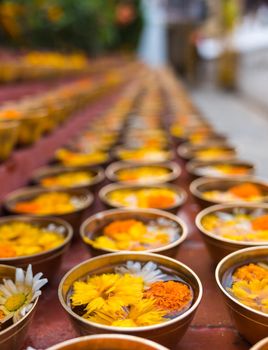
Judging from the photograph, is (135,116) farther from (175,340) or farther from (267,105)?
(267,105)

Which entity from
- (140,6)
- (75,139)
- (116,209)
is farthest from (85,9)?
(140,6)

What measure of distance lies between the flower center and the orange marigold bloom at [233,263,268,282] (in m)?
A: 0.47

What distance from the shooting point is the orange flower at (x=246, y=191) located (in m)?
1.52

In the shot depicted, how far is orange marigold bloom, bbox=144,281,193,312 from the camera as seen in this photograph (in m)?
0.81

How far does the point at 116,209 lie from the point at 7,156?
2.03ft

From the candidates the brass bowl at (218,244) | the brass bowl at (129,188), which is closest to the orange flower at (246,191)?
the brass bowl at (129,188)

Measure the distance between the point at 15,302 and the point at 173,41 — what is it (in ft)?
60.6

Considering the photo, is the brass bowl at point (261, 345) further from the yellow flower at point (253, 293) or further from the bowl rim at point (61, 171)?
the bowl rim at point (61, 171)

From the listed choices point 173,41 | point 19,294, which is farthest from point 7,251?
point 173,41

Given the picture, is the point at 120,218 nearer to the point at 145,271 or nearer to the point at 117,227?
the point at 117,227

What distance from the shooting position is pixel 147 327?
2.32 feet

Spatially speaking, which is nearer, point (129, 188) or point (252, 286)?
point (252, 286)

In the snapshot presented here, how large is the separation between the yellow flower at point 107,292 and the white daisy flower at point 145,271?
2cm

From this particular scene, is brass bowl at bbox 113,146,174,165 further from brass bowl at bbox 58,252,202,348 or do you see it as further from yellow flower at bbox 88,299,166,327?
yellow flower at bbox 88,299,166,327
